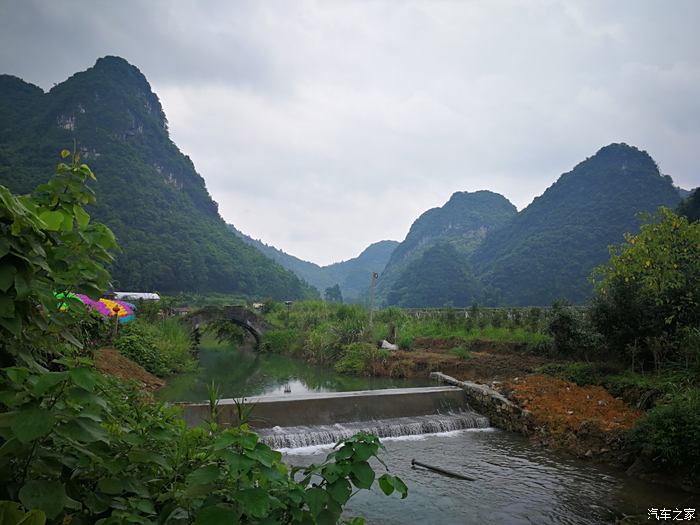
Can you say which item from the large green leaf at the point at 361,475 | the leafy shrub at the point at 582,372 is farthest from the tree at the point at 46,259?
the leafy shrub at the point at 582,372

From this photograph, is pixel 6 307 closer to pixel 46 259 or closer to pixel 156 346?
pixel 46 259

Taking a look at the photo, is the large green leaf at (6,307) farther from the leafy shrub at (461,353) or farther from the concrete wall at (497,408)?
the leafy shrub at (461,353)

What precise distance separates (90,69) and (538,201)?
89.5 m

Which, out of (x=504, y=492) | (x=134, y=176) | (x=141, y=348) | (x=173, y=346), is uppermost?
(x=134, y=176)

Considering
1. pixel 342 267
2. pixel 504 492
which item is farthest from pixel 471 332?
pixel 342 267

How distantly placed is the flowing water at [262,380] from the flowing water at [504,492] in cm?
524

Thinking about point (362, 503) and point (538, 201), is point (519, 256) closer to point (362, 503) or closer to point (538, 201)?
point (538, 201)

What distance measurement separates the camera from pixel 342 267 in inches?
6978

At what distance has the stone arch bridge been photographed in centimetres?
2000

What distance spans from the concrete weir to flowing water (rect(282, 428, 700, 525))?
95 cm

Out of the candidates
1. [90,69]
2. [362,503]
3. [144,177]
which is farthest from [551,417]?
[90,69]

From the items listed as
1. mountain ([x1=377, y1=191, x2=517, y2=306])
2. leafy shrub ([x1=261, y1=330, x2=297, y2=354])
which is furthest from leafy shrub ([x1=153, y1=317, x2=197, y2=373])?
mountain ([x1=377, y1=191, x2=517, y2=306])

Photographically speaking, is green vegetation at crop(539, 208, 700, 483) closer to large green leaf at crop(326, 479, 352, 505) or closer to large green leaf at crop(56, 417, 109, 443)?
large green leaf at crop(326, 479, 352, 505)

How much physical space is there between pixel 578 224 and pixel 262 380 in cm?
5000
